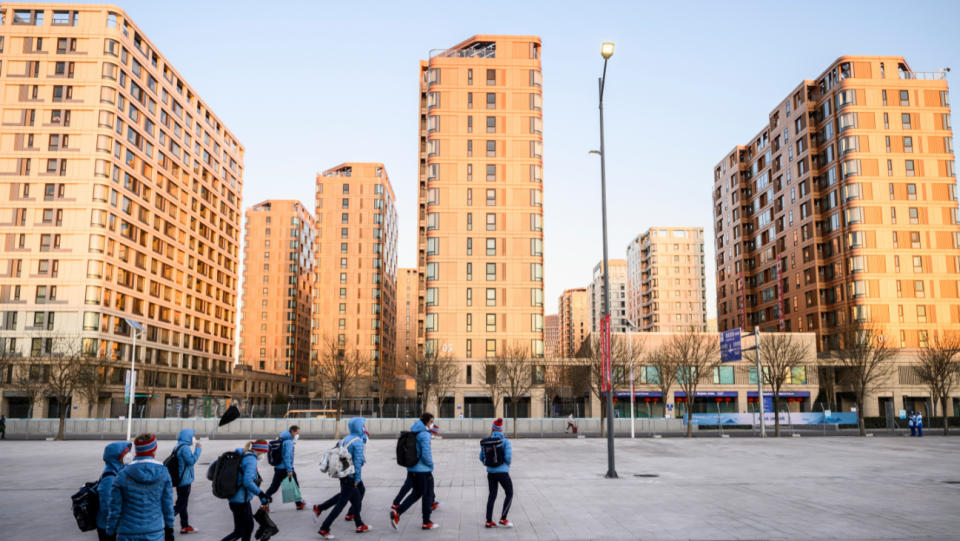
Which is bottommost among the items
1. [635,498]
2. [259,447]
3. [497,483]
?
[635,498]

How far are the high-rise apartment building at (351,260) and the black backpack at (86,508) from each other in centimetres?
10271

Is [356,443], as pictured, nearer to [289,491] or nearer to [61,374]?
[289,491]

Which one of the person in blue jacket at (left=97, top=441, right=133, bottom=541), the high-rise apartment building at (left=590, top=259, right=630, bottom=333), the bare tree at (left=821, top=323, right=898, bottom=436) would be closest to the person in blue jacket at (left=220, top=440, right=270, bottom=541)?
the person in blue jacket at (left=97, top=441, right=133, bottom=541)

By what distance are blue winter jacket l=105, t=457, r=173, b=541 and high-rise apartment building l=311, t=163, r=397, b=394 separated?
105 metres

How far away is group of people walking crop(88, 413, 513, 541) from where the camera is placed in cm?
689

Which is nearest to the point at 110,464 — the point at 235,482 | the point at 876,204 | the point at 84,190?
the point at 235,482

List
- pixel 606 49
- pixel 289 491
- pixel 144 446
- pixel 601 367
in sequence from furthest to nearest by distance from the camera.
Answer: pixel 601 367, pixel 606 49, pixel 289 491, pixel 144 446

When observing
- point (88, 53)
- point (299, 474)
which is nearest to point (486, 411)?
point (299, 474)

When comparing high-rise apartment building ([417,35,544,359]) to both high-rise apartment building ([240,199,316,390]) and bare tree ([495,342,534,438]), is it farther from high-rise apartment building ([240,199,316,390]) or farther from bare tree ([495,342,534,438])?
high-rise apartment building ([240,199,316,390])

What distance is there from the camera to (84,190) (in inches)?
2702

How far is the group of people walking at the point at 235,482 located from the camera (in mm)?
6887

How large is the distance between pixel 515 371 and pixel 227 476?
43.3 m

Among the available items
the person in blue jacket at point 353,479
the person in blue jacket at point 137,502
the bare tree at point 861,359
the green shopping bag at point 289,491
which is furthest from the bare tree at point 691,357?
the person in blue jacket at point 137,502

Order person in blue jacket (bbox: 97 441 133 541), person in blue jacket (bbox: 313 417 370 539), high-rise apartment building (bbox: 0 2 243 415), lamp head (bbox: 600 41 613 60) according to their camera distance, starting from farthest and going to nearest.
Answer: high-rise apartment building (bbox: 0 2 243 415)
lamp head (bbox: 600 41 613 60)
person in blue jacket (bbox: 313 417 370 539)
person in blue jacket (bbox: 97 441 133 541)
